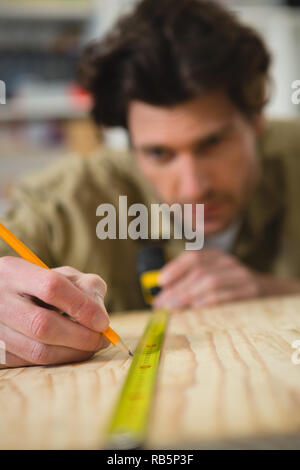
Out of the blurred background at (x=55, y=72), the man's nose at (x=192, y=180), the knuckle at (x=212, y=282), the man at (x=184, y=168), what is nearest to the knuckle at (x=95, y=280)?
the man at (x=184, y=168)

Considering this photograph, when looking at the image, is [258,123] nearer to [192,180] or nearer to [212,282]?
[192,180]

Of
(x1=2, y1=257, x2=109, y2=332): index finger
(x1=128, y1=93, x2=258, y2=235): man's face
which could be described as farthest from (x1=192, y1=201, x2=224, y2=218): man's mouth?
(x1=2, y1=257, x2=109, y2=332): index finger

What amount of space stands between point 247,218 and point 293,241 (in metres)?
0.14

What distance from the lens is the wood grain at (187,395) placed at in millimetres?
224

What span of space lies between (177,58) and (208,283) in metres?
0.50

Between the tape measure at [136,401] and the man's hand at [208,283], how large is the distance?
259 mm

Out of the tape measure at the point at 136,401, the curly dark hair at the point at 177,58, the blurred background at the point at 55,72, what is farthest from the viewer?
the blurred background at the point at 55,72

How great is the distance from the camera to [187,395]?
0.28m

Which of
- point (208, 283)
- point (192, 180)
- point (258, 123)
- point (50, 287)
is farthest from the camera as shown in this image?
point (258, 123)

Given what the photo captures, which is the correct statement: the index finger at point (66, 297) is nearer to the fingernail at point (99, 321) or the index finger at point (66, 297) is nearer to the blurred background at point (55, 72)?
the fingernail at point (99, 321)

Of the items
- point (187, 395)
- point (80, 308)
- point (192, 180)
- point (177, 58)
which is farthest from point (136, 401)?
point (177, 58)

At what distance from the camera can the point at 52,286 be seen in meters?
0.39

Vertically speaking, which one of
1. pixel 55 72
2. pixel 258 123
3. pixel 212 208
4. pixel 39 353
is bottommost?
pixel 39 353

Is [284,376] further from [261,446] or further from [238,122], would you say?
[238,122]
